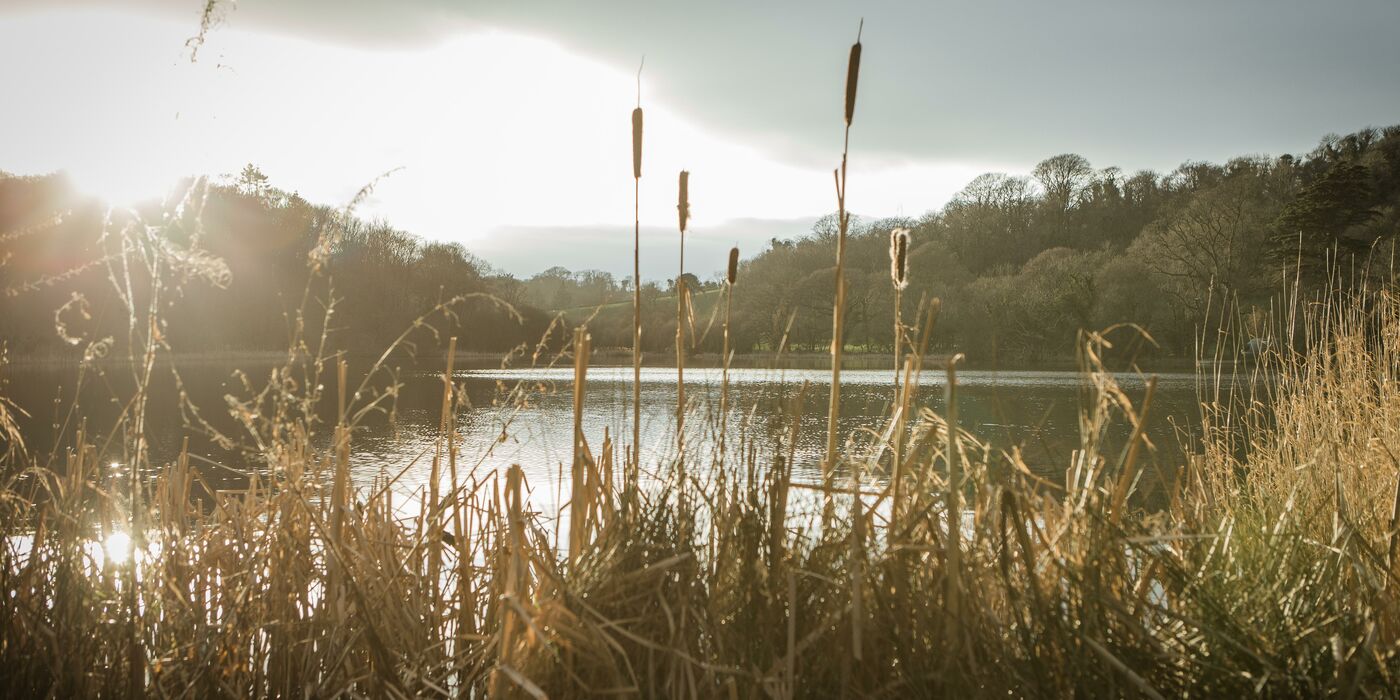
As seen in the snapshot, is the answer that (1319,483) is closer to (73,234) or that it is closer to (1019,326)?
(73,234)

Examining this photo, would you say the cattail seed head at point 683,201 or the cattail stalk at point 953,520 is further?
the cattail seed head at point 683,201

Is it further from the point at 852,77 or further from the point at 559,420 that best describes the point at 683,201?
the point at 559,420

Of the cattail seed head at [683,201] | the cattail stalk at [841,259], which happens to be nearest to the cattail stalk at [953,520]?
the cattail stalk at [841,259]

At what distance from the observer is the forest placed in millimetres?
29297

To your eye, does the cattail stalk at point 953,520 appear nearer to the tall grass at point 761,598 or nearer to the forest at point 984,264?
the tall grass at point 761,598

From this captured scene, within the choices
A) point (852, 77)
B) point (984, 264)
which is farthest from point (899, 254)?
point (984, 264)

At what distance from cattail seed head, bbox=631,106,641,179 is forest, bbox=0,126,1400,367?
19666 mm

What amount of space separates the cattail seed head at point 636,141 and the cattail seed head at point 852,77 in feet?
1.68

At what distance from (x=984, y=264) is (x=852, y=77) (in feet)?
218

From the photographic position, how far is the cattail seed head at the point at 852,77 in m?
1.78

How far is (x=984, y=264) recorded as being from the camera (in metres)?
64.4

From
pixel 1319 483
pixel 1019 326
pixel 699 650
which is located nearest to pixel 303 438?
pixel 699 650

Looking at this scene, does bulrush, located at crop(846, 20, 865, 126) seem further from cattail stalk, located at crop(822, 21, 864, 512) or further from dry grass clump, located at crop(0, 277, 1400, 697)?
dry grass clump, located at crop(0, 277, 1400, 697)

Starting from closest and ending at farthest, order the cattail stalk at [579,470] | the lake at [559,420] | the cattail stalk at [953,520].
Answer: the cattail stalk at [953,520] < the cattail stalk at [579,470] < the lake at [559,420]
